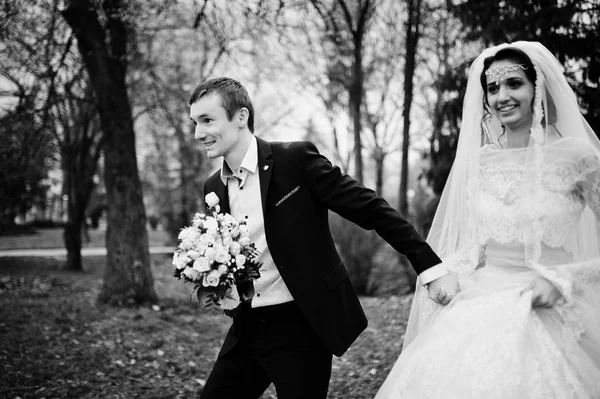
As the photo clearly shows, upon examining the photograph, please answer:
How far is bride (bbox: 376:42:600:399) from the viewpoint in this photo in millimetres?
2264

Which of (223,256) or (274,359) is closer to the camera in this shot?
(223,256)

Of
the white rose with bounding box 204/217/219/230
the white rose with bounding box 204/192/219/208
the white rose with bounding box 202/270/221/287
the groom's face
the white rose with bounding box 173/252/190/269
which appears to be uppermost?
the groom's face

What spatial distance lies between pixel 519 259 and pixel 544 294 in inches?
11.0

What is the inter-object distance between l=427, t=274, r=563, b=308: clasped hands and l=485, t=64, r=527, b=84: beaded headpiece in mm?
1061

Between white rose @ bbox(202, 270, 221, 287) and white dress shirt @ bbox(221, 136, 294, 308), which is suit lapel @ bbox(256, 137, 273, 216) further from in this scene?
white rose @ bbox(202, 270, 221, 287)

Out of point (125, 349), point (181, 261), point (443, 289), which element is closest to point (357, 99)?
point (125, 349)

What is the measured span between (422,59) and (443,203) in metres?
10.1

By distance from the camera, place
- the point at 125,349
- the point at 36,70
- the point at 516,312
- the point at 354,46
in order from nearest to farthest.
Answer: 1. the point at 516,312
2. the point at 125,349
3. the point at 36,70
4. the point at 354,46

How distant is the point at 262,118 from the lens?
22.5m

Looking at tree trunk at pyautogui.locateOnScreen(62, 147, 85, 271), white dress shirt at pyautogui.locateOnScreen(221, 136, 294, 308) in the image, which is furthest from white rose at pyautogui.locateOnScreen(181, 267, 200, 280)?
tree trunk at pyautogui.locateOnScreen(62, 147, 85, 271)

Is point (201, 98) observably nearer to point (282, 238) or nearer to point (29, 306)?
point (282, 238)

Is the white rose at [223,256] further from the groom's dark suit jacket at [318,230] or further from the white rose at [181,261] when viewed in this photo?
the groom's dark suit jacket at [318,230]

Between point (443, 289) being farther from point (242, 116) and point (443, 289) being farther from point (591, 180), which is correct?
point (242, 116)

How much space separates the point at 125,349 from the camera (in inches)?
260
